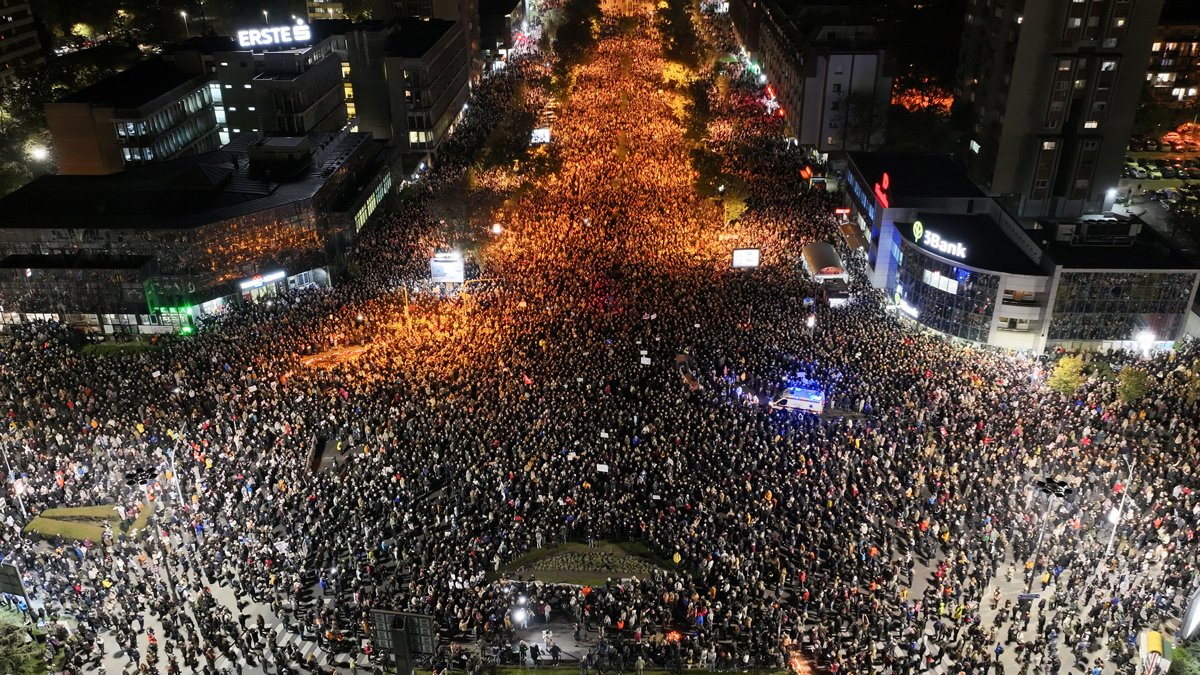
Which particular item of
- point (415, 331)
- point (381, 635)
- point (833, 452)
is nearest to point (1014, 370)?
point (833, 452)

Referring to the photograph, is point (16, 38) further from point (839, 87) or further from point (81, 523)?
point (839, 87)

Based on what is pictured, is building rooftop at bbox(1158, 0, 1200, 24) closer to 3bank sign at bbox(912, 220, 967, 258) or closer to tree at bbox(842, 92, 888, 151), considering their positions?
tree at bbox(842, 92, 888, 151)

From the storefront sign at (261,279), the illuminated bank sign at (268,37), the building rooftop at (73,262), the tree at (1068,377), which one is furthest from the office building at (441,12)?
the tree at (1068,377)

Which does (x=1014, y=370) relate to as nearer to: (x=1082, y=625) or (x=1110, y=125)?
(x=1082, y=625)

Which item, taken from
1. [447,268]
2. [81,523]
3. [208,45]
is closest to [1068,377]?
[447,268]

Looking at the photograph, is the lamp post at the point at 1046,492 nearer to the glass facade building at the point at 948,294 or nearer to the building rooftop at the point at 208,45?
the glass facade building at the point at 948,294

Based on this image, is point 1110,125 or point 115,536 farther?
point 1110,125

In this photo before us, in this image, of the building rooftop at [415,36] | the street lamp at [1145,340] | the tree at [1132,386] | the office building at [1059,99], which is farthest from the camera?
the building rooftop at [415,36]
